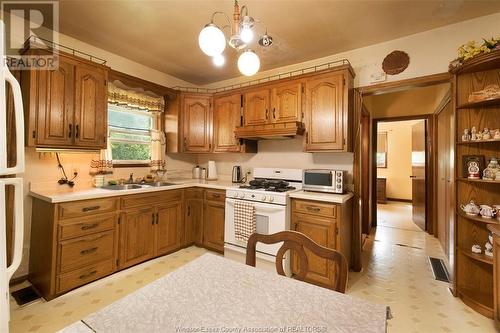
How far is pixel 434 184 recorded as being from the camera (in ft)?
12.8

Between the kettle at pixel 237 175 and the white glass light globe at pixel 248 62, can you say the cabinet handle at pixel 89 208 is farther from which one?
the white glass light globe at pixel 248 62

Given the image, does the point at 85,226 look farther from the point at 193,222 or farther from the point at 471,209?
the point at 471,209

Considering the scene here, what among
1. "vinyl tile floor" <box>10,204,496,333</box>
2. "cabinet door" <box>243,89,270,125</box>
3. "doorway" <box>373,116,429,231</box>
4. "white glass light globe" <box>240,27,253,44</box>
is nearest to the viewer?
"white glass light globe" <box>240,27,253,44</box>

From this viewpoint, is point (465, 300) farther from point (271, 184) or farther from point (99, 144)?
point (99, 144)

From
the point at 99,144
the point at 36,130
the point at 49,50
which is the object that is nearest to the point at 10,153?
the point at 36,130

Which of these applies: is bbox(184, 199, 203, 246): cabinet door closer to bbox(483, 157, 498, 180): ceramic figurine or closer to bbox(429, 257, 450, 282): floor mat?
bbox(429, 257, 450, 282): floor mat

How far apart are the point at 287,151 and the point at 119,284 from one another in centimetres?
245

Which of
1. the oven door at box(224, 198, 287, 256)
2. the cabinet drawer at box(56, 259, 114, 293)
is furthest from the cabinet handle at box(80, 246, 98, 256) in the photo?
the oven door at box(224, 198, 287, 256)

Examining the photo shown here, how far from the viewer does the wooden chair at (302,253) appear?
3.21ft

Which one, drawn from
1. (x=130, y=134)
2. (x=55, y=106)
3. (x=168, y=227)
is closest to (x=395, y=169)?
(x=168, y=227)

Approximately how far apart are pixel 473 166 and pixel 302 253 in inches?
77.6

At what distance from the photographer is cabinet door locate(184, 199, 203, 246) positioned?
3.18m

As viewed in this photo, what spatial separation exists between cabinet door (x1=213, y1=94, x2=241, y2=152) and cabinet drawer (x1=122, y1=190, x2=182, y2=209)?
90cm

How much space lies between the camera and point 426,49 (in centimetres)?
236
